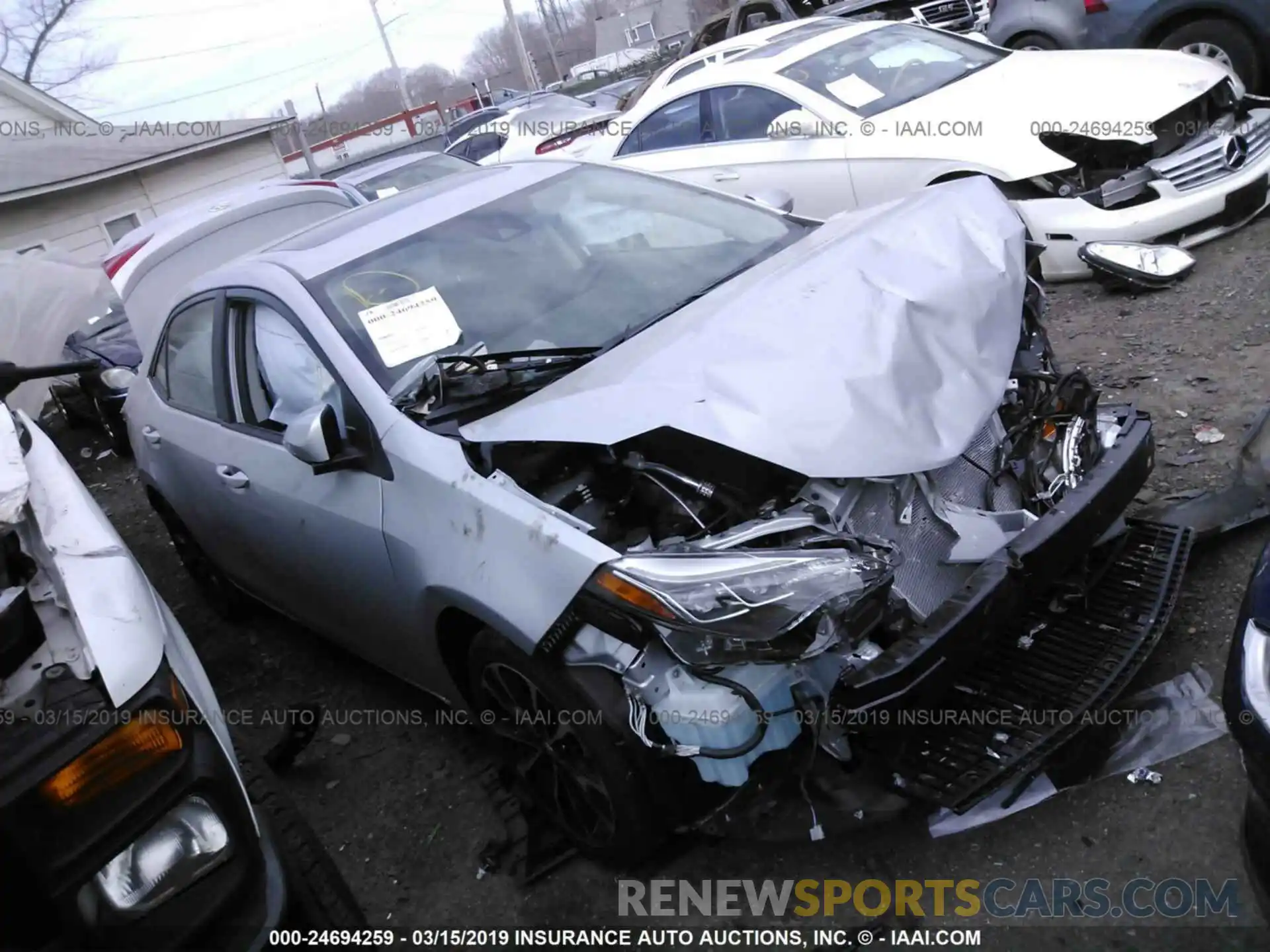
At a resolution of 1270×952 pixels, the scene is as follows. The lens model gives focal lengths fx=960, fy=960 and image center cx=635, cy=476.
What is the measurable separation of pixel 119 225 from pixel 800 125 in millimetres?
16430

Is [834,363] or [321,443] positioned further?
[321,443]

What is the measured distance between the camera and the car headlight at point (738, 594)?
2.07 meters

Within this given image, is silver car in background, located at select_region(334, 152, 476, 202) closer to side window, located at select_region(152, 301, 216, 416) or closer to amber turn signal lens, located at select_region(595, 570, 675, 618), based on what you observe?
side window, located at select_region(152, 301, 216, 416)

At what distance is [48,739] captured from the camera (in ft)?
5.57

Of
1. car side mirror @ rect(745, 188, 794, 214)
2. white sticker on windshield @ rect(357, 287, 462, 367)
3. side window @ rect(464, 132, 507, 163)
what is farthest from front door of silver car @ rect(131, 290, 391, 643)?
side window @ rect(464, 132, 507, 163)

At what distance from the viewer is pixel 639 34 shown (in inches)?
1887

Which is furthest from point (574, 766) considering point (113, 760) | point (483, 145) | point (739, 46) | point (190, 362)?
point (483, 145)

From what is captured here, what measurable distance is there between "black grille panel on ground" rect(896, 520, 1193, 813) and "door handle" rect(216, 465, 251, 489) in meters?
2.40

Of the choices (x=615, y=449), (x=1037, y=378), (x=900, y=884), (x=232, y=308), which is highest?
(x=232, y=308)

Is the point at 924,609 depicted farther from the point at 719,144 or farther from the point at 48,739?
the point at 719,144

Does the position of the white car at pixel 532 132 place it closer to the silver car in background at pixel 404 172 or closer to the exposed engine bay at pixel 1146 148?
the silver car in background at pixel 404 172

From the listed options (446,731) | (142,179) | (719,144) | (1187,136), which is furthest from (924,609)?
(142,179)

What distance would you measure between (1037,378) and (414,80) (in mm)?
63657

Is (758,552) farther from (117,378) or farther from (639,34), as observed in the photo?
(639,34)
